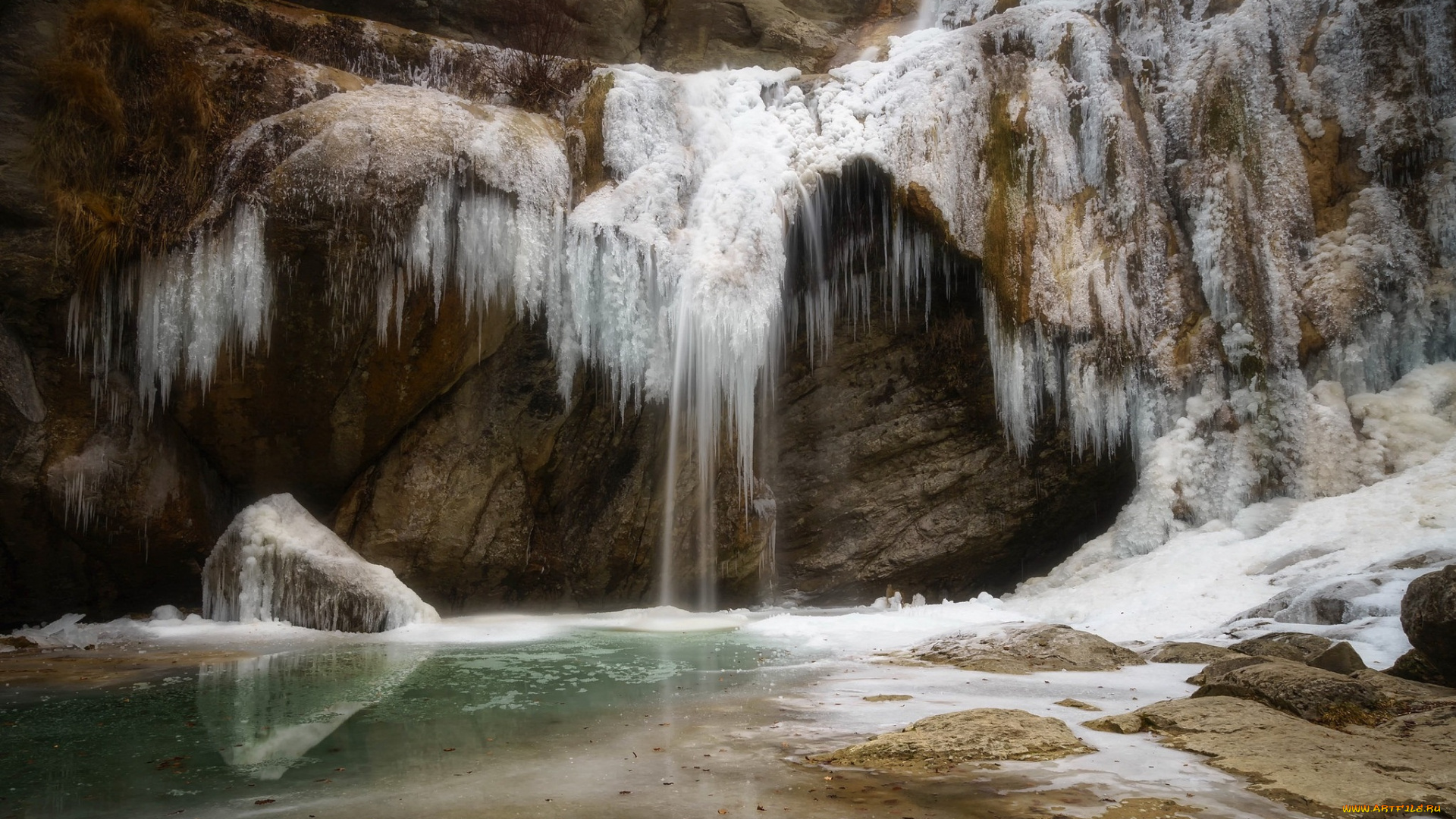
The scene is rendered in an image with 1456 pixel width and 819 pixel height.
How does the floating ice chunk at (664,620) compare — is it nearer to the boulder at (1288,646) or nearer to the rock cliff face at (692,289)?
the rock cliff face at (692,289)

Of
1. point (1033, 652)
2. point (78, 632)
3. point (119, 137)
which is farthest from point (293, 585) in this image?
point (1033, 652)

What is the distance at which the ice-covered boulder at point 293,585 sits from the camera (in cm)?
932

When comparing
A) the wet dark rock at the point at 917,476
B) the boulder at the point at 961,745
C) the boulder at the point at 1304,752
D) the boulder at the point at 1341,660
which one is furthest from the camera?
the wet dark rock at the point at 917,476

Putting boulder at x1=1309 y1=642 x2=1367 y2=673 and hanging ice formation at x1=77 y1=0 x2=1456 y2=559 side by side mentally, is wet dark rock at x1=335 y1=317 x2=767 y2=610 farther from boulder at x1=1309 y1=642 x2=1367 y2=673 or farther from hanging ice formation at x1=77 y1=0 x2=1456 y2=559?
boulder at x1=1309 y1=642 x2=1367 y2=673

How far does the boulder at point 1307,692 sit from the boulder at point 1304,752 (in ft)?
0.66

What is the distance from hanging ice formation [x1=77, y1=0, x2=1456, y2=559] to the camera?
10141 mm

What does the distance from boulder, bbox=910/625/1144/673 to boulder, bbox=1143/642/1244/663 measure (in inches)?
8.2

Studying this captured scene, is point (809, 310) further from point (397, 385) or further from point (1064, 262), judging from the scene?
point (397, 385)

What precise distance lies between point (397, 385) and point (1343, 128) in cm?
1275

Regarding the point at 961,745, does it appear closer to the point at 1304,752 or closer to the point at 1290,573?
the point at 1304,752

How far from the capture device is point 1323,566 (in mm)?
8141

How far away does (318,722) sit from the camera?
4469 millimetres

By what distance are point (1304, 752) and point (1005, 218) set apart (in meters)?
10.1

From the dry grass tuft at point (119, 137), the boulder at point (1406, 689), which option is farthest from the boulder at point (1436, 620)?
the dry grass tuft at point (119, 137)
